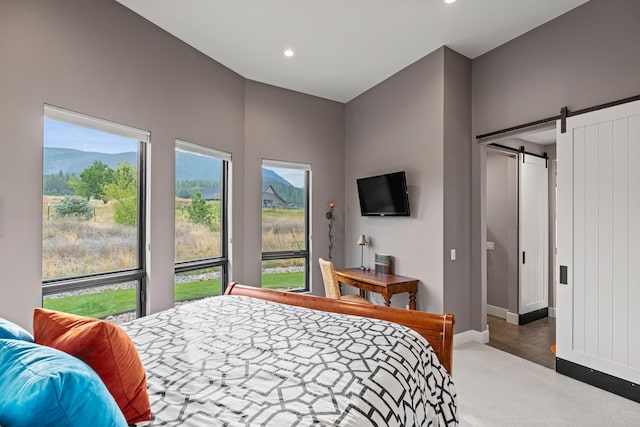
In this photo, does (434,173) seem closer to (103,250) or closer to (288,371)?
(288,371)

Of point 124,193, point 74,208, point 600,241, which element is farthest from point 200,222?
point 600,241

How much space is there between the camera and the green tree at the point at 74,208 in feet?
7.96

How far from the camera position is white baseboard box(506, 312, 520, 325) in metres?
4.18

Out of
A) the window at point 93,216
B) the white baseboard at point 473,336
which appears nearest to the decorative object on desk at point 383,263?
the white baseboard at point 473,336

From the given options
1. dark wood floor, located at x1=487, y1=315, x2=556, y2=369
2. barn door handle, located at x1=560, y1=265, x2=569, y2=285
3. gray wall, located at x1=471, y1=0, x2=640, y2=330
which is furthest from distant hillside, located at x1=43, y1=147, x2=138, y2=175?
dark wood floor, located at x1=487, y1=315, x2=556, y2=369

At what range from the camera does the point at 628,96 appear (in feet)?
8.00

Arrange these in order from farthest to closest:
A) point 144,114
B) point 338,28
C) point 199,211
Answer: point 199,211
point 338,28
point 144,114

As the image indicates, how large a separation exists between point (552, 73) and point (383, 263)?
2.56 meters

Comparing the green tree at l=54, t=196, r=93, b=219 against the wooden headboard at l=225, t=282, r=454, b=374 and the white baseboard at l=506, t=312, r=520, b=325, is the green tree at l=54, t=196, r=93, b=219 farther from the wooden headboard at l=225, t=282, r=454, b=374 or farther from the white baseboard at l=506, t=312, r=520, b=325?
the white baseboard at l=506, t=312, r=520, b=325

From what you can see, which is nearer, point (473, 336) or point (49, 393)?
point (49, 393)

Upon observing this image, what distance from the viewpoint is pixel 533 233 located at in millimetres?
4383

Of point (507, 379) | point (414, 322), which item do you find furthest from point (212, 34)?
point (507, 379)

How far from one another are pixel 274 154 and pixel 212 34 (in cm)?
158

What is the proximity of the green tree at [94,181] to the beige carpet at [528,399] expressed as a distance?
3289 millimetres
